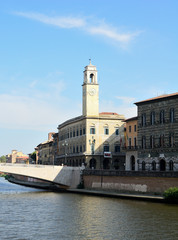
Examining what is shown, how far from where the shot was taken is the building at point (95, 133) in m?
95.1

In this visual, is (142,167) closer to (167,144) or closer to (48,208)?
(167,144)

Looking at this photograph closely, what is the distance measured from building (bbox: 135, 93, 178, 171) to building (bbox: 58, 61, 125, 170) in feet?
73.3

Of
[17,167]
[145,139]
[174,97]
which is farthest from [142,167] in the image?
[17,167]

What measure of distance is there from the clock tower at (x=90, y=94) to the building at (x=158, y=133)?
23522mm

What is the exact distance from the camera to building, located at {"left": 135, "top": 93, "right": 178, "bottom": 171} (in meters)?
65.4

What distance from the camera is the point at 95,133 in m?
95.9

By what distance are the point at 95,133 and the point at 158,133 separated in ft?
95.7

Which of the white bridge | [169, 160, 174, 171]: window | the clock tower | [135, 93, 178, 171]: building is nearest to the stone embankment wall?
the white bridge

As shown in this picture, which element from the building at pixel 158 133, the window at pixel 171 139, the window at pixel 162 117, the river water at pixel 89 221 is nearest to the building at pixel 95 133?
the building at pixel 158 133

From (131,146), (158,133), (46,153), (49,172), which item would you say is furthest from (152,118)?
(46,153)

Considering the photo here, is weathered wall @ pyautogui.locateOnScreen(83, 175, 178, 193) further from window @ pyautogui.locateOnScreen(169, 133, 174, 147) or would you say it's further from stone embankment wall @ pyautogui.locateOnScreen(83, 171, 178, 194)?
window @ pyautogui.locateOnScreen(169, 133, 174, 147)

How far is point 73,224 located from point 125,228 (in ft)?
15.2

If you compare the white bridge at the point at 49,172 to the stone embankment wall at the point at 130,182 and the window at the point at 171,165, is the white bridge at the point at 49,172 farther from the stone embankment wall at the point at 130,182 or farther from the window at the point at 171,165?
the window at the point at 171,165

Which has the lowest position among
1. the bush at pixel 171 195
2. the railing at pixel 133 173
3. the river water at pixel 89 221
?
the river water at pixel 89 221
